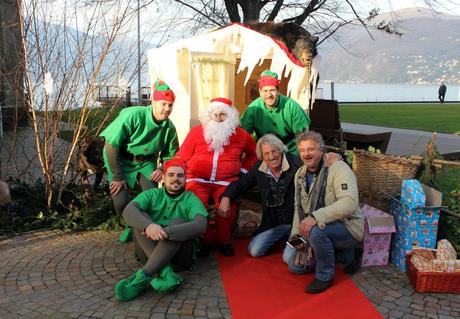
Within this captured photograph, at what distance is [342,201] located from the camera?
11.4ft

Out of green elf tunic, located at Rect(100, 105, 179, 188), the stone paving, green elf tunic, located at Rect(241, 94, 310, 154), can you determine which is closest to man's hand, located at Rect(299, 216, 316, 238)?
the stone paving

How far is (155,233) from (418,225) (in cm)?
228

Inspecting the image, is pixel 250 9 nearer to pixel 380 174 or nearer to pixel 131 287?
pixel 380 174

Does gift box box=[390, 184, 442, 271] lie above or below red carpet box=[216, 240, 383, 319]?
above

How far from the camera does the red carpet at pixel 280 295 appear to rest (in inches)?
126

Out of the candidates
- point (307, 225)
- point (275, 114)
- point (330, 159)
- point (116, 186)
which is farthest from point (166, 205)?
point (275, 114)

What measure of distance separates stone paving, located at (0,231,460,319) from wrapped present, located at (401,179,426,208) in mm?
647

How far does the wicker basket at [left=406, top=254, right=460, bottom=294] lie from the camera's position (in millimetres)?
3455

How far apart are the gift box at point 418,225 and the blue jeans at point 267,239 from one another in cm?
104

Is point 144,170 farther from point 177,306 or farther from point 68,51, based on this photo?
point 68,51

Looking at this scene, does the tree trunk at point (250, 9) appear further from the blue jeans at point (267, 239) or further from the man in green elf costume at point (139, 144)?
the blue jeans at point (267, 239)

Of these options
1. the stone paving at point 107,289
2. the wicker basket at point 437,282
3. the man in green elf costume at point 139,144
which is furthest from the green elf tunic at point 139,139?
the wicker basket at point 437,282

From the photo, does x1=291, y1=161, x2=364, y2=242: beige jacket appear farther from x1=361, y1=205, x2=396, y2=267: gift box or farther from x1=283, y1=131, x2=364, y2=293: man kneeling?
x1=361, y1=205, x2=396, y2=267: gift box

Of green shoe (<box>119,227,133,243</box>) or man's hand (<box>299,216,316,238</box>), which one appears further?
green shoe (<box>119,227,133,243</box>)
